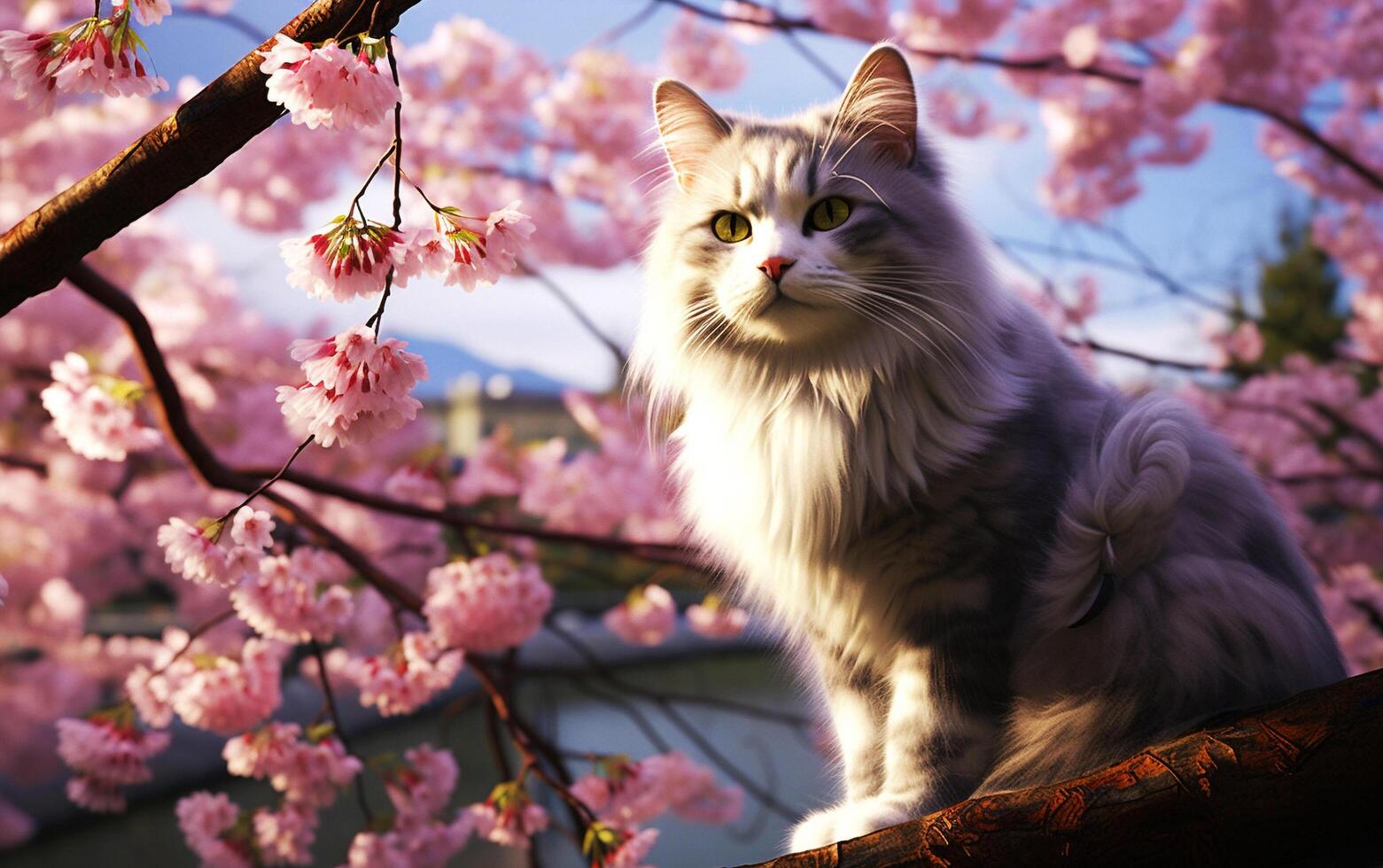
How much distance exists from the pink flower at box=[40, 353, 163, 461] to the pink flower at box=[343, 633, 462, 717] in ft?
1.43

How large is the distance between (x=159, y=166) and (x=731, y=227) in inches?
17.6

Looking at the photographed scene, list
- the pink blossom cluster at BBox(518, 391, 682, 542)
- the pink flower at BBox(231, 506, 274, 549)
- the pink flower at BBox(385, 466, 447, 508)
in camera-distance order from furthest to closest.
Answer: the pink blossom cluster at BBox(518, 391, 682, 542) < the pink flower at BBox(385, 466, 447, 508) < the pink flower at BBox(231, 506, 274, 549)

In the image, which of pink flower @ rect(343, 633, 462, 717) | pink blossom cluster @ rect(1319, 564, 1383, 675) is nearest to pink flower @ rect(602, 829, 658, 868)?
pink flower @ rect(343, 633, 462, 717)

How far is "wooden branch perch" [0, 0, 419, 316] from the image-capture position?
24.9 inches

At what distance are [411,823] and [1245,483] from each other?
1236mm

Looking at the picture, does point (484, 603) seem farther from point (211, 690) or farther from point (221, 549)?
point (221, 549)

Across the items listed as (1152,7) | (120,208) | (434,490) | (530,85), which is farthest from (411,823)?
(1152,7)

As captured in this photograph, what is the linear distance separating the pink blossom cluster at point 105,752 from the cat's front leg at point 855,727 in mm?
942

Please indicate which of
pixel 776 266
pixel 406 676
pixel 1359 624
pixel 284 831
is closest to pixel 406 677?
pixel 406 676

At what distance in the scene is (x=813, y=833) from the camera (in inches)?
31.6

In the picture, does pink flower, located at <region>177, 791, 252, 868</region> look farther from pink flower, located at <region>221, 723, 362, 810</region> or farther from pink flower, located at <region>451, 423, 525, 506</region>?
pink flower, located at <region>451, 423, 525, 506</region>

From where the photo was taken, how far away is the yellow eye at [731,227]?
34.2 inches

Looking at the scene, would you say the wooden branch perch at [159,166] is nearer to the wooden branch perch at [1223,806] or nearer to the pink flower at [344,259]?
the pink flower at [344,259]

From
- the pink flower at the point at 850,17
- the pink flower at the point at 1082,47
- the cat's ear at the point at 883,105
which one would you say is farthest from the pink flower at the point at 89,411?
the pink flower at the point at 1082,47
